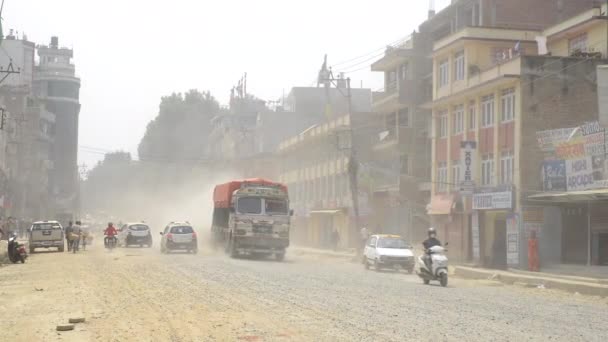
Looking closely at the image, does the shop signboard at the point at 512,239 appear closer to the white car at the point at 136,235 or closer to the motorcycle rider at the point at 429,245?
the motorcycle rider at the point at 429,245

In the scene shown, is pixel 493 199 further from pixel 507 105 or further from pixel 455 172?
pixel 455 172

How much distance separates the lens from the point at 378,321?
573 inches

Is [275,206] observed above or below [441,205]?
below

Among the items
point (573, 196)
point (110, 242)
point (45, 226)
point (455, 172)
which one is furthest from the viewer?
point (110, 242)

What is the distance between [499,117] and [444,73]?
8190mm

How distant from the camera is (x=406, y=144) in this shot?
54531mm

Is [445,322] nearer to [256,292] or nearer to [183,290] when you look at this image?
[256,292]

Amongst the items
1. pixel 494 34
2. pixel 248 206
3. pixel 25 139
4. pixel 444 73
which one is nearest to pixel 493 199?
pixel 494 34

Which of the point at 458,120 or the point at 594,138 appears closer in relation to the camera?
the point at 594,138

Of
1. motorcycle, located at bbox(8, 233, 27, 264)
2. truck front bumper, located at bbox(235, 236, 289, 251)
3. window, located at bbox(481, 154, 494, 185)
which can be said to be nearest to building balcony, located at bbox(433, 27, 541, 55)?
window, located at bbox(481, 154, 494, 185)

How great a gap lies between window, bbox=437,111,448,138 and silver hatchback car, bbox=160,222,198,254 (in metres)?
15.4

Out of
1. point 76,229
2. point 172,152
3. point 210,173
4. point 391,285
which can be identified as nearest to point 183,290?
point 391,285

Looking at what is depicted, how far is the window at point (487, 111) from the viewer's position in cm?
4178

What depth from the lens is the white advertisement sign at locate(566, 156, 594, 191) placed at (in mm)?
32469
